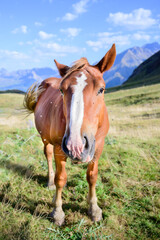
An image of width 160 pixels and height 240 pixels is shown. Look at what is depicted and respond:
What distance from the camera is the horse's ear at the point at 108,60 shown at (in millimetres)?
2531

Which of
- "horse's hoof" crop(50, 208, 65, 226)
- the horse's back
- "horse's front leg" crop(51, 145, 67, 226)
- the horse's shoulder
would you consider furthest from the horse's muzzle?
the horse's shoulder

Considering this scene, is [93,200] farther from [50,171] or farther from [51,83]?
[51,83]

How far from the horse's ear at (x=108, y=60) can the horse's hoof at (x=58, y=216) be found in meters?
2.56

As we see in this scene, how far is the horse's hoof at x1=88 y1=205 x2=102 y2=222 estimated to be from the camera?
10.2 ft

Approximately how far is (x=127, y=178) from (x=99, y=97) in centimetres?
279

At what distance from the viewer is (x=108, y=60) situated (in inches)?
103

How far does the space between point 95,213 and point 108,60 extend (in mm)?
2676

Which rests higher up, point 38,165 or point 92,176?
point 92,176

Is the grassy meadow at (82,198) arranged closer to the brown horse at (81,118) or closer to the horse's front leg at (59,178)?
the horse's front leg at (59,178)

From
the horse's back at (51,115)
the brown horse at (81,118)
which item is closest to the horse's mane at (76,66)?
the brown horse at (81,118)

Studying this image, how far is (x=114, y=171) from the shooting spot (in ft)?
15.2

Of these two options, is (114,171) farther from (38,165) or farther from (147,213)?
(38,165)

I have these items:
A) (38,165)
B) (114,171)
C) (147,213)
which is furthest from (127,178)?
(38,165)

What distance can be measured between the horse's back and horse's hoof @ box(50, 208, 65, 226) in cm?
125
